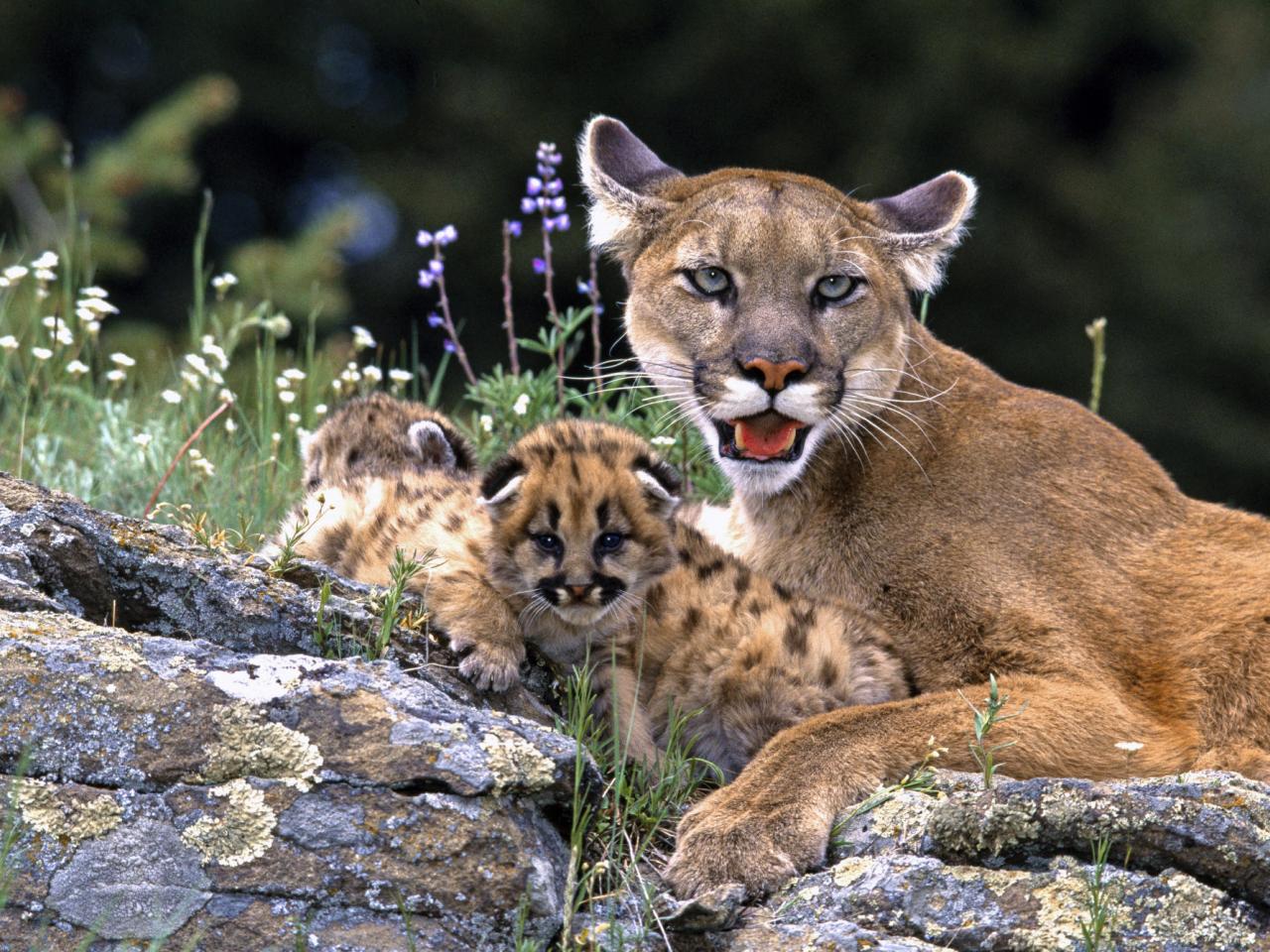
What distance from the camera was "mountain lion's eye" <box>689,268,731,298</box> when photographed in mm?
6980

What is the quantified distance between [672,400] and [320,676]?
268cm

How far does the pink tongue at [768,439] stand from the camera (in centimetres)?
662

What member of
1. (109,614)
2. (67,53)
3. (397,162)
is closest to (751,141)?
(397,162)

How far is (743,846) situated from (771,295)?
8.11ft

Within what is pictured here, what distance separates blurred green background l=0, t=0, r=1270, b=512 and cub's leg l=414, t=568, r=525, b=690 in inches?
620

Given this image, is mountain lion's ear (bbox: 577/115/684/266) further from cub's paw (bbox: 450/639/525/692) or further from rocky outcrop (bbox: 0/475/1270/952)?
rocky outcrop (bbox: 0/475/1270/952)

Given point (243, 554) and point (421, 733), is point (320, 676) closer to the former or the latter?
point (421, 733)

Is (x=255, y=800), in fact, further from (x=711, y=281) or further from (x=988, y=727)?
(x=711, y=281)

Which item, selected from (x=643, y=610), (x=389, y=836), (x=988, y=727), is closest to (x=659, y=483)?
(x=643, y=610)

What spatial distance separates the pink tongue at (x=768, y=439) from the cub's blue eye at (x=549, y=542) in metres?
1.13

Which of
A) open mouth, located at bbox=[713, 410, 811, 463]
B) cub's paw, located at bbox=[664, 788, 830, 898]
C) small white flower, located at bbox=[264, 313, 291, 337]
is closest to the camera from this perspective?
cub's paw, located at bbox=[664, 788, 830, 898]

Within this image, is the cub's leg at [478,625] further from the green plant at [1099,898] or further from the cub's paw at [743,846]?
the green plant at [1099,898]

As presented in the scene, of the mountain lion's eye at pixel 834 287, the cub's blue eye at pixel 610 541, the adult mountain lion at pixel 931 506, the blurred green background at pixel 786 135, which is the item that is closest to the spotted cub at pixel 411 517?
the cub's blue eye at pixel 610 541

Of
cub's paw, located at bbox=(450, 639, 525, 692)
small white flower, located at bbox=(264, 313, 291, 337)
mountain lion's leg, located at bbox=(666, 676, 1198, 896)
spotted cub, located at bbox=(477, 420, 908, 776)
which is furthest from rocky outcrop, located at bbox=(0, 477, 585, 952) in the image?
small white flower, located at bbox=(264, 313, 291, 337)
